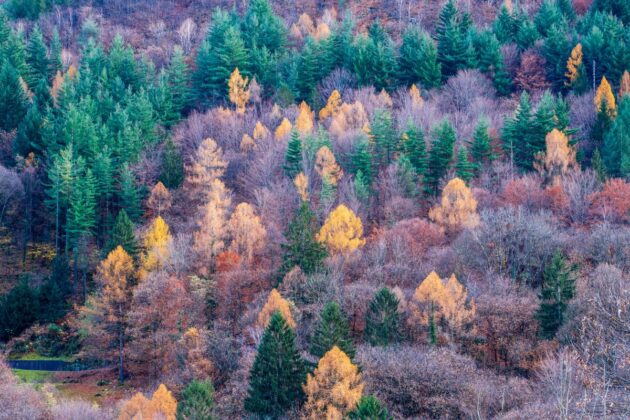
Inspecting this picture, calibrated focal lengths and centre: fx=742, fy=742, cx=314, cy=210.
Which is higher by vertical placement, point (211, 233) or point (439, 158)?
point (439, 158)

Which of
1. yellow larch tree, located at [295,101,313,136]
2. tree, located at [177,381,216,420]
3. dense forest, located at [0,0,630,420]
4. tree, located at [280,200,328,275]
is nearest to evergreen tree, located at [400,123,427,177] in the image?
dense forest, located at [0,0,630,420]

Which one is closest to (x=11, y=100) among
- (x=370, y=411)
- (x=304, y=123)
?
(x=304, y=123)

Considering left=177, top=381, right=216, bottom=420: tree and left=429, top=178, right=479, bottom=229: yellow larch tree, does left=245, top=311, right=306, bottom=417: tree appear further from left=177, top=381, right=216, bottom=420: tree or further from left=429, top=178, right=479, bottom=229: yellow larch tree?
left=429, top=178, right=479, bottom=229: yellow larch tree

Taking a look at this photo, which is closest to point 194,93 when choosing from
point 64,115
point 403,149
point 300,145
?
point 64,115

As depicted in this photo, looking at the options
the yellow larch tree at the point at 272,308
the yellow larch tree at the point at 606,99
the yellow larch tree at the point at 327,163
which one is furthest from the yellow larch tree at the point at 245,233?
the yellow larch tree at the point at 606,99

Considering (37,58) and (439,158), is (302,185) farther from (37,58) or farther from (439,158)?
Result: (37,58)

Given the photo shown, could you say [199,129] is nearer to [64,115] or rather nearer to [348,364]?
Result: [64,115]

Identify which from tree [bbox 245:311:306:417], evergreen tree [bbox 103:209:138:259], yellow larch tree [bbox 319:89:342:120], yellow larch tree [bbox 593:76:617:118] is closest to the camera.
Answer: tree [bbox 245:311:306:417]
